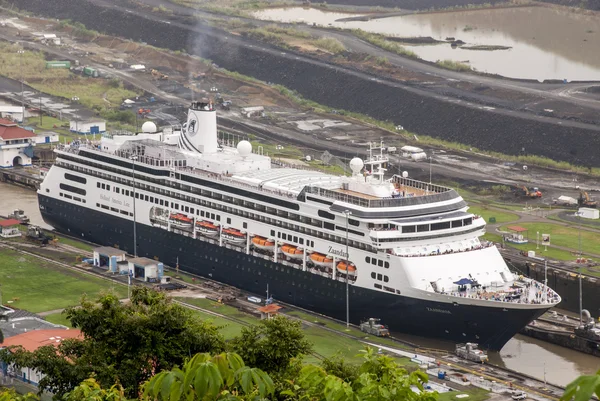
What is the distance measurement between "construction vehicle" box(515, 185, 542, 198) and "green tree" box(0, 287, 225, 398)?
4500cm

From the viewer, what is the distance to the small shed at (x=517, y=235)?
6663cm

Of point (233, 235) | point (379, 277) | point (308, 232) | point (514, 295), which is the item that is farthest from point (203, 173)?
point (514, 295)

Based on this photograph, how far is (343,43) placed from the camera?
134 m

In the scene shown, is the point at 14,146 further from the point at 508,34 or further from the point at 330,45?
the point at 508,34

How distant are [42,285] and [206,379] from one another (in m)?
41.2

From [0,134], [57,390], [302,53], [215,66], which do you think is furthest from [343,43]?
[57,390]

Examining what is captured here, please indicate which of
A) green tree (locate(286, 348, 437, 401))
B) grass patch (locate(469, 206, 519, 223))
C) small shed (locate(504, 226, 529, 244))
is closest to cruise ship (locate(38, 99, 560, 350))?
small shed (locate(504, 226, 529, 244))

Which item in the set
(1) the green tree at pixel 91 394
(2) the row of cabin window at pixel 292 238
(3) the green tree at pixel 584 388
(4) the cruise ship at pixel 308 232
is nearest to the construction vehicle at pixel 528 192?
(4) the cruise ship at pixel 308 232

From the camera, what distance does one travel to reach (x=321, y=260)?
55781 mm

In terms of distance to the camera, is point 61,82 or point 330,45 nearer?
point 61,82

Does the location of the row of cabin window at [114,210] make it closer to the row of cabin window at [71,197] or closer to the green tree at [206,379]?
the row of cabin window at [71,197]

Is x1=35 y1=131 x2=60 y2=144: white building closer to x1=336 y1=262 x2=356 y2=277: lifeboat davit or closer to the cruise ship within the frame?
the cruise ship

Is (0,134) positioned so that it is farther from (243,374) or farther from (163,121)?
(243,374)

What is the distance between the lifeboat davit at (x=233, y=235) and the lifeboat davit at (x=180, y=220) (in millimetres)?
2742
